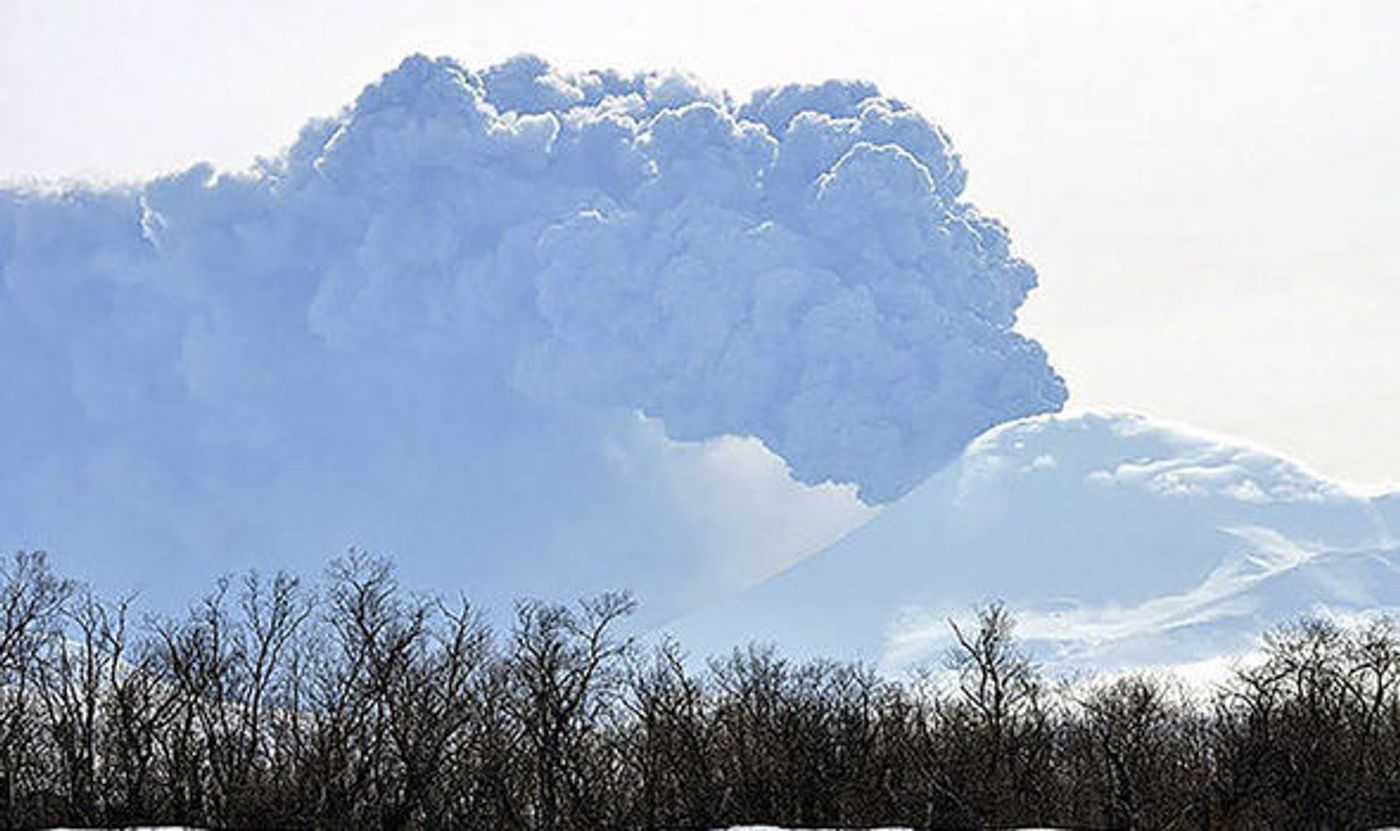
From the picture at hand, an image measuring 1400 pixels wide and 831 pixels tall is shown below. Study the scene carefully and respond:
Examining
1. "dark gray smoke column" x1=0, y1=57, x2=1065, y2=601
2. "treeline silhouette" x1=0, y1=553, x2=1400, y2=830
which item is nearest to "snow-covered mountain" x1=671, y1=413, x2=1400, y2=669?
"dark gray smoke column" x1=0, y1=57, x2=1065, y2=601

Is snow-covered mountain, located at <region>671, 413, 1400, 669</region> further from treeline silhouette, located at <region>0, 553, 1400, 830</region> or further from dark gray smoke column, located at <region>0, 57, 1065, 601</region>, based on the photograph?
treeline silhouette, located at <region>0, 553, 1400, 830</region>

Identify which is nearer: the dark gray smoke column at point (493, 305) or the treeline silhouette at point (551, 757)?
the treeline silhouette at point (551, 757)

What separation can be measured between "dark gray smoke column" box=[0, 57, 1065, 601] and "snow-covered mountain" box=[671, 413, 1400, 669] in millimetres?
27902

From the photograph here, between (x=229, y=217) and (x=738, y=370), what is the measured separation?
777 inches

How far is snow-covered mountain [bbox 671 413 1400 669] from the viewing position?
103 metres

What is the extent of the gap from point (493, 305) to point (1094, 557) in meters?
50.4

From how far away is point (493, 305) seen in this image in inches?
2768

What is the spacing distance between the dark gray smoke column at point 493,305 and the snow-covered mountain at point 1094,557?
27.9m

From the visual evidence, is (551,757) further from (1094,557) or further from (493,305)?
(1094,557)

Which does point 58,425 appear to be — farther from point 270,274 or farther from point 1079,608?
point 1079,608

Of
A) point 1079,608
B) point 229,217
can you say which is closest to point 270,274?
point 229,217

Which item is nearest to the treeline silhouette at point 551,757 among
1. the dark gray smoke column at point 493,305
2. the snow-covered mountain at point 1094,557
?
the dark gray smoke column at point 493,305

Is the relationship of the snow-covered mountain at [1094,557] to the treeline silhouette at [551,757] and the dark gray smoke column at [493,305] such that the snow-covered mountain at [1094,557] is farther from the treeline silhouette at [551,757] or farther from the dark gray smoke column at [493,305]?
the treeline silhouette at [551,757]

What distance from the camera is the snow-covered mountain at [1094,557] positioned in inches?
4058
